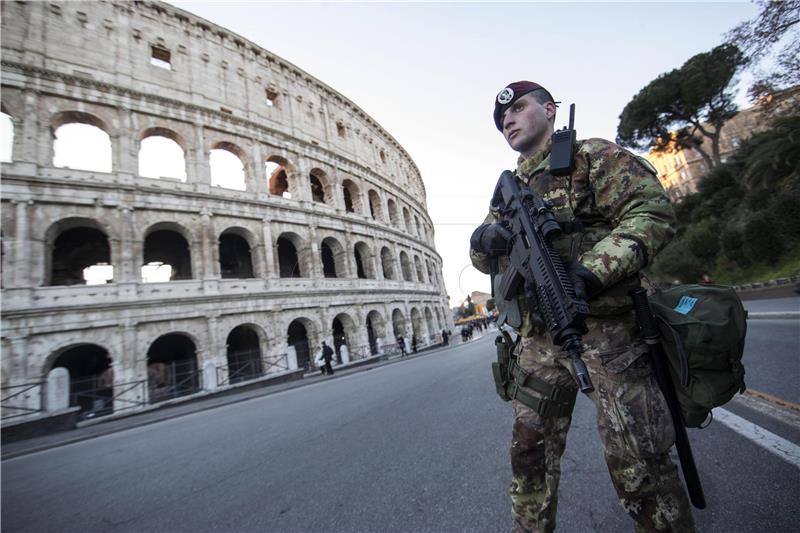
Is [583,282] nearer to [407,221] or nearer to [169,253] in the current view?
[169,253]

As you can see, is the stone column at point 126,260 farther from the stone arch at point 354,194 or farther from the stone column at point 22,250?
the stone arch at point 354,194

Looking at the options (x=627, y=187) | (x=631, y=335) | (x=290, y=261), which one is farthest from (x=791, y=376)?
(x=290, y=261)

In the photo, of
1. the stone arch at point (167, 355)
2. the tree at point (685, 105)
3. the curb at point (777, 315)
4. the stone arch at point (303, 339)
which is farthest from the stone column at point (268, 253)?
the tree at point (685, 105)

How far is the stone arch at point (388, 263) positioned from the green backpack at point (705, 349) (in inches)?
966

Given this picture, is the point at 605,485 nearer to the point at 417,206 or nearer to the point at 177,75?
the point at 177,75

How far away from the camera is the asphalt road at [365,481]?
1.73 m

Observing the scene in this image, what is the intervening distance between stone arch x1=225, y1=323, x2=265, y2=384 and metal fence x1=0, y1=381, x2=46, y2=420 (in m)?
5.81

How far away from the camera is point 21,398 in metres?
10.5

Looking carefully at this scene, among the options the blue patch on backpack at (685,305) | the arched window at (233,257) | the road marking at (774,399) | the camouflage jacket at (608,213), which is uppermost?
the arched window at (233,257)

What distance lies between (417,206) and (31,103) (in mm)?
27045

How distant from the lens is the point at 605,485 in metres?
1.93

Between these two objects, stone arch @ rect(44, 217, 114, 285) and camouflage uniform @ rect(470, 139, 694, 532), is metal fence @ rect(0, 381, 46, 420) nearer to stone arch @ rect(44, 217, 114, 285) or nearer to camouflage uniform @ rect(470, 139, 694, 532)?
stone arch @ rect(44, 217, 114, 285)

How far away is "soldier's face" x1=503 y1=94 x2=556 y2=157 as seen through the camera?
6.00ft

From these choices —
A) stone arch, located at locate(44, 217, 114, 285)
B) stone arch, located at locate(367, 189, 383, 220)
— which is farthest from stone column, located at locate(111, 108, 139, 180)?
stone arch, located at locate(367, 189, 383, 220)
